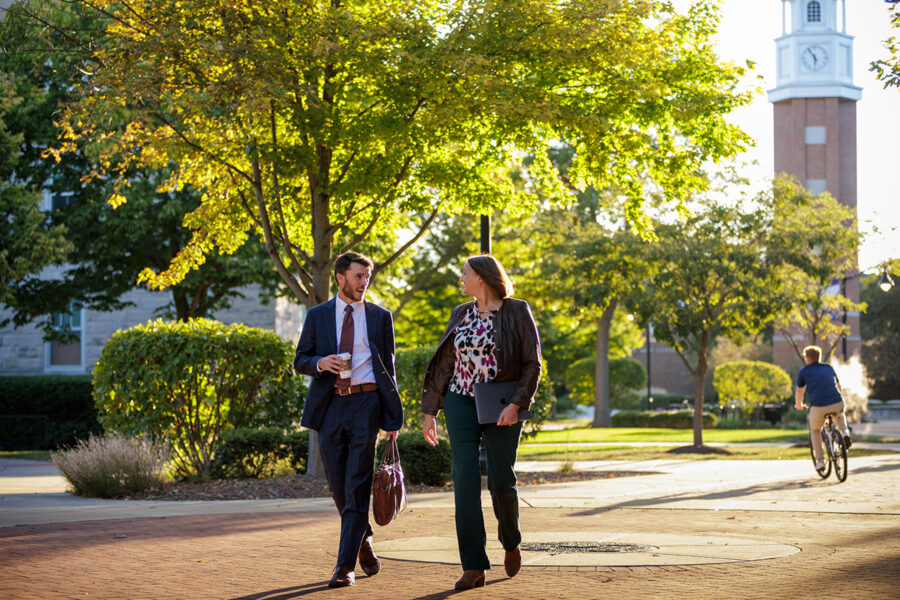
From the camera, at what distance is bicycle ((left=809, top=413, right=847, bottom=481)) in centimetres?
1451

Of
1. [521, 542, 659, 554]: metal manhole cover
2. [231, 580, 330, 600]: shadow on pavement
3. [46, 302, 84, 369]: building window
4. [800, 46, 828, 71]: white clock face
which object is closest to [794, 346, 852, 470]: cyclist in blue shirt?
[521, 542, 659, 554]: metal manhole cover

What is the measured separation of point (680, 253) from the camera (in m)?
23.5

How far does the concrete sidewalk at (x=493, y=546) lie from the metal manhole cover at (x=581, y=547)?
0.16ft

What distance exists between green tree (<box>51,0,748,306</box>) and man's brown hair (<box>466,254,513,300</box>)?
569 cm

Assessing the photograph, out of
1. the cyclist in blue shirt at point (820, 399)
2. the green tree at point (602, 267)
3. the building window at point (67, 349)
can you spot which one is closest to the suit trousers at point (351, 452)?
the cyclist in blue shirt at point (820, 399)

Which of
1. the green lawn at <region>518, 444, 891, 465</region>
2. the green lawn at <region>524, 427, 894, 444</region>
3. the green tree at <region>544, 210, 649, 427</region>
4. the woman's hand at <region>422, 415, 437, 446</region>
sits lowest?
the green lawn at <region>524, 427, 894, 444</region>

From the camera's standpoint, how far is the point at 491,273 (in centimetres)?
653

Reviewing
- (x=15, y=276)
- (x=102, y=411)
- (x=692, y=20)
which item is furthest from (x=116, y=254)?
(x=692, y=20)

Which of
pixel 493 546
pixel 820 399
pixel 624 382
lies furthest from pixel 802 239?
pixel 624 382

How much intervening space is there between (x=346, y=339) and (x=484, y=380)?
2.93ft

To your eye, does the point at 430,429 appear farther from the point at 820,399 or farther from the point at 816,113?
the point at 816,113

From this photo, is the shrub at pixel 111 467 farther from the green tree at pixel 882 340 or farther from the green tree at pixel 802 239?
the green tree at pixel 882 340

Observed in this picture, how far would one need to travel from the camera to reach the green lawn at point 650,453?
838 inches

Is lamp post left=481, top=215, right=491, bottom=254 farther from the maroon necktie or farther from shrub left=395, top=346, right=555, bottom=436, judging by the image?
the maroon necktie
